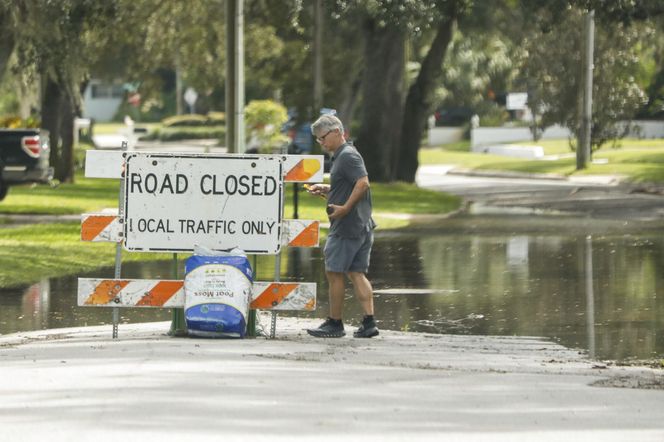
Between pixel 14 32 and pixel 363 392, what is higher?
pixel 14 32

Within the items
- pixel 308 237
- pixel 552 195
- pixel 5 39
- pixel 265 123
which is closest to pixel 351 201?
pixel 308 237

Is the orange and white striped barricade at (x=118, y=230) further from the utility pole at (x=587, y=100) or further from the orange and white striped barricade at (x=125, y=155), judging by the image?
the utility pole at (x=587, y=100)

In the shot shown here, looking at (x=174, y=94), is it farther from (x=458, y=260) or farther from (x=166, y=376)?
(x=166, y=376)

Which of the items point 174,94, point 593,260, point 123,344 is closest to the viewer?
→ point 123,344

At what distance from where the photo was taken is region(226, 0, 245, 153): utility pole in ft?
109

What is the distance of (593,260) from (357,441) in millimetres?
14083

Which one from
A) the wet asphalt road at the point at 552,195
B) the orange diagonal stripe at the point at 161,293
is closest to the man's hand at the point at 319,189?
the orange diagonal stripe at the point at 161,293

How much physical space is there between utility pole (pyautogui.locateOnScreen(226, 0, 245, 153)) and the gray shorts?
1936cm

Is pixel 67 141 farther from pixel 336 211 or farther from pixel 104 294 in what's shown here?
pixel 336 211

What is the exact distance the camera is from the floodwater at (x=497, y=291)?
49.5ft

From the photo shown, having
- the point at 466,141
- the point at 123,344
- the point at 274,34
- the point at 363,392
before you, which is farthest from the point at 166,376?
the point at 466,141

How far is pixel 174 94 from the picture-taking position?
116 meters

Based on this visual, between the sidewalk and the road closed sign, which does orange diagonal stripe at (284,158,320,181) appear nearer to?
the road closed sign

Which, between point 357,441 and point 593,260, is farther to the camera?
point 593,260
